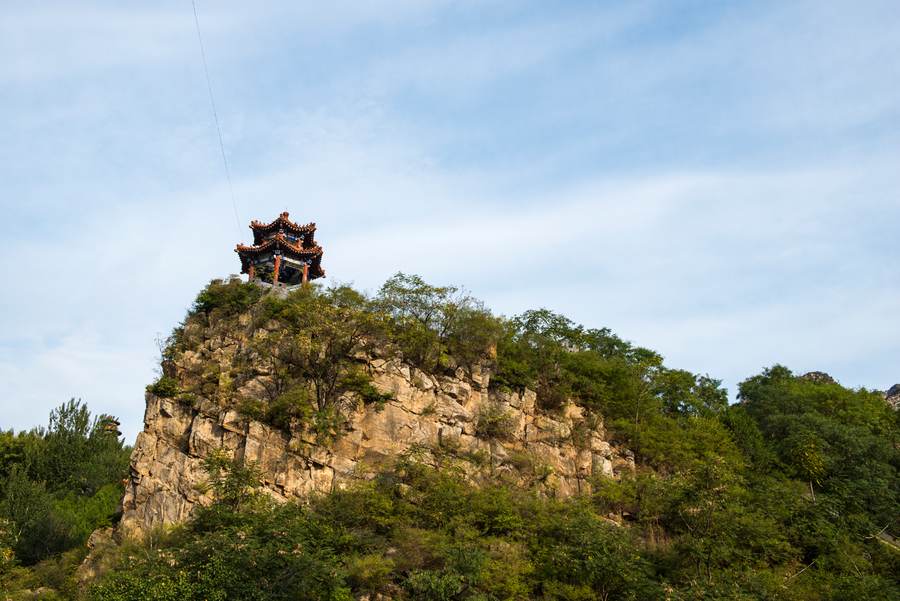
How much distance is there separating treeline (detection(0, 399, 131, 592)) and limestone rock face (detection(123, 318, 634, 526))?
374 centimetres

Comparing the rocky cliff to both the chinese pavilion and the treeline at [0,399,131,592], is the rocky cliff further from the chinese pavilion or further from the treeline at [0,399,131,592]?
the chinese pavilion

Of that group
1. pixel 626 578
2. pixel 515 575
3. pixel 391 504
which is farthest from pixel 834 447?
pixel 391 504

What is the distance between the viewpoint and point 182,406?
27.1 meters

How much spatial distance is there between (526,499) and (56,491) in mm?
29604

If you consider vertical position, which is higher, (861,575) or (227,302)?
(227,302)

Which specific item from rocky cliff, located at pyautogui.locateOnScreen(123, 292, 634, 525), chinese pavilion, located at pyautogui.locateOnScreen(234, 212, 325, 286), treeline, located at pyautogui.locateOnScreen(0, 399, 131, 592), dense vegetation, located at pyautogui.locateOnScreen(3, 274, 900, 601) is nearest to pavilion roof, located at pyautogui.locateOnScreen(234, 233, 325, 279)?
chinese pavilion, located at pyautogui.locateOnScreen(234, 212, 325, 286)

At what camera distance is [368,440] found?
26984 millimetres

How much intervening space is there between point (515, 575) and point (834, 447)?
2103 centimetres

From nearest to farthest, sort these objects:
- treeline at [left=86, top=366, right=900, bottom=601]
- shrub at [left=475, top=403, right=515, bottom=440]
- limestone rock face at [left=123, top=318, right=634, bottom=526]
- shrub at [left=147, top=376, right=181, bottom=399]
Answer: treeline at [left=86, top=366, right=900, bottom=601] → limestone rock face at [left=123, top=318, right=634, bottom=526] → shrub at [left=147, top=376, right=181, bottom=399] → shrub at [left=475, top=403, right=515, bottom=440]

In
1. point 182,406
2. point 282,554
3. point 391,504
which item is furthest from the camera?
point 182,406

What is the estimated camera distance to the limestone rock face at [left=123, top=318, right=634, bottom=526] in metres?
25.2

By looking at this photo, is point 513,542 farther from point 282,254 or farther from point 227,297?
point 282,254

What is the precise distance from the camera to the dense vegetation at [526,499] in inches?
803

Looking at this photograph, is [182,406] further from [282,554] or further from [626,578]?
[626,578]
